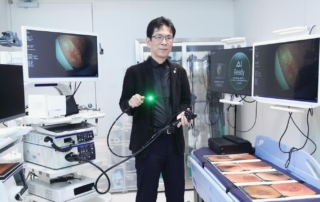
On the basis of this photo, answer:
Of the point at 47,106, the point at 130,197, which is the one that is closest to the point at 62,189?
the point at 47,106

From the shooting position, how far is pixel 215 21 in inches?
145

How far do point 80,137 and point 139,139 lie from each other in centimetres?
49

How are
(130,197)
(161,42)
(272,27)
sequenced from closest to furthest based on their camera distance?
(161,42)
(272,27)
(130,197)

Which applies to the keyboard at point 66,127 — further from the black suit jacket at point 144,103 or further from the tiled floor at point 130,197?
the tiled floor at point 130,197

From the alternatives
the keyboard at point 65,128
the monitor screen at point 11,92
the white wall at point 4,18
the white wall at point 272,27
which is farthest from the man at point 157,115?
the white wall at point 4,18

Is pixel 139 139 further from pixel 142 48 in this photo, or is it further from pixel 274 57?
pixel 142 48

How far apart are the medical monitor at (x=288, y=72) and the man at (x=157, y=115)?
69cm

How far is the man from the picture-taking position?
6.24 ft

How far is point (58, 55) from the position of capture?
6.61ft

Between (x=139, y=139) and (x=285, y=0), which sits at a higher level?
(x=285, y=0)

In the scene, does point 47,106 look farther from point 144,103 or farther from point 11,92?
point 144,103

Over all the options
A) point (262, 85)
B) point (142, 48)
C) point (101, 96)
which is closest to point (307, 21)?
point (262, 85)

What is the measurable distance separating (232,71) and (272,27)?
55 centimetres

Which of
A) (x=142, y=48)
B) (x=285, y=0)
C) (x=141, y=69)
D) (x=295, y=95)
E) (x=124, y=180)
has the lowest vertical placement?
(x=124, y=180)
